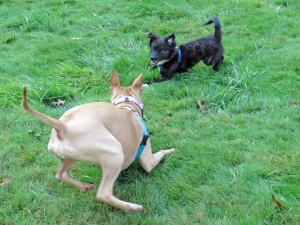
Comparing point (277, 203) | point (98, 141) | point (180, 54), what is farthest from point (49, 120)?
point (180, 54)

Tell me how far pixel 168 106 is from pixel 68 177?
2027 millimetres

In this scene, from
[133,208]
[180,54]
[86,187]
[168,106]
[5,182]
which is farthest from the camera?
[180,54]

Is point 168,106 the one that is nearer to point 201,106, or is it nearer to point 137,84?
point 201,106

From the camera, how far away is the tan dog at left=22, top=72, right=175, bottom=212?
348cm

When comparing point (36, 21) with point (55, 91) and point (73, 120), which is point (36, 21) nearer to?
point (55, 91)

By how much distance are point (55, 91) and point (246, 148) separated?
2705mm

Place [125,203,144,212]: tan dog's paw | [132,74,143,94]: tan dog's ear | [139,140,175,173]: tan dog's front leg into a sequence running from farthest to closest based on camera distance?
[132,74,143,94]: tan dog's ear
[139,140,175,173]: tan dog's front leg
[125,203,144,212]: tan dog's paw

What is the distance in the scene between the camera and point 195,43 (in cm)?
676

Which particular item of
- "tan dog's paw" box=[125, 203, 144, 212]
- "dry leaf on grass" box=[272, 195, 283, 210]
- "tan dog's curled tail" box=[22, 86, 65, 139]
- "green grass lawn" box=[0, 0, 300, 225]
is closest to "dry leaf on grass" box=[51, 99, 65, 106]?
"green grass lawn" box=[0, 0, 300, 225]

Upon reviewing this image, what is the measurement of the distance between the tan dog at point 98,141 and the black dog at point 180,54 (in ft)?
8.06

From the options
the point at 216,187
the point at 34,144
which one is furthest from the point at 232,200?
the point at 34,144

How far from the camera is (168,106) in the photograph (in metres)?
5.61

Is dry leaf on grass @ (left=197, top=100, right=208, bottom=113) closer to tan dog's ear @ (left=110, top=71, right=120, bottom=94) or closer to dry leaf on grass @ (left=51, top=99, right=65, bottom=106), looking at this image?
tan dog's ear @ (left=110, top=71, right=120, bottom=94)

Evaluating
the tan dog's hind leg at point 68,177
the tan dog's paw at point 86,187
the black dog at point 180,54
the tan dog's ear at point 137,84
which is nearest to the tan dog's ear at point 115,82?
the tan dog's ear at point 137,84
